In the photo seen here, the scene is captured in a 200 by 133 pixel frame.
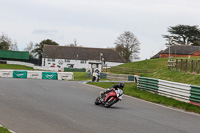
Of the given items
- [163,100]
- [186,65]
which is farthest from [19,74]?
[163,100]

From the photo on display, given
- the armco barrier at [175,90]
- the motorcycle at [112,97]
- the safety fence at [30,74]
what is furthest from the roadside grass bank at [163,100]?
the safety fence at [30,74]

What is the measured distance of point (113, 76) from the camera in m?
43.1

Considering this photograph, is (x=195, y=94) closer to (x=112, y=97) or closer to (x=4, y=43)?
(x=112, y=97)

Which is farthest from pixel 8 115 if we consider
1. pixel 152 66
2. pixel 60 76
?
pixel 152 66

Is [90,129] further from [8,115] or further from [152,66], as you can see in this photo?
[152,66]

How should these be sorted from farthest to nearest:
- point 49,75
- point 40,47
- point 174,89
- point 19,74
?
point 40,47
point 49,75
point 19,74
point 174,89

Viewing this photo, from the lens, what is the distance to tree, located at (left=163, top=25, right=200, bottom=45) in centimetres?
8508

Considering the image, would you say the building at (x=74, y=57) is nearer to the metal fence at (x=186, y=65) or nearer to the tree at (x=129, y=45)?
the tree at (x=129, y=45)

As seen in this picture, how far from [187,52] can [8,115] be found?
74.0m

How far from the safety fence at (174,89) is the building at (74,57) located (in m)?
70.0

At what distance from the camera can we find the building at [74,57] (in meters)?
90.9

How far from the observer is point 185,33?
86.5 metres

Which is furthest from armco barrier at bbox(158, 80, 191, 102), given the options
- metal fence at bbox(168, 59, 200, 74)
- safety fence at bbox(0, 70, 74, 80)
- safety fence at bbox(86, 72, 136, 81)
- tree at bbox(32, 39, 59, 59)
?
tree at bbox(32, 39, 59, 59)

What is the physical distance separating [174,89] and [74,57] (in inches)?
2993
